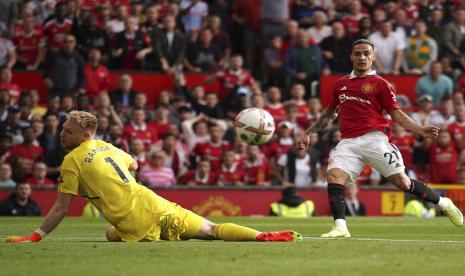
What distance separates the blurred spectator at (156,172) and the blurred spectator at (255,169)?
150 cm

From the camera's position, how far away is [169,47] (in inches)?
979

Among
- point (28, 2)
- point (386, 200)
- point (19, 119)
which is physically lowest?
point (386, 200)

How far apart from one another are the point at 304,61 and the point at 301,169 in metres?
3.26

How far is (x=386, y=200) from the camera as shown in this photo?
22.7 metres

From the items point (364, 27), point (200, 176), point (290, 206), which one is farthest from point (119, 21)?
point (290, 206)

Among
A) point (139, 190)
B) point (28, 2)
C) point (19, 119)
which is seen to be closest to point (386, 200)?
point (19, 119)

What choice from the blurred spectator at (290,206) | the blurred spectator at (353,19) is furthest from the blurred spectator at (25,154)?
the blurred spectator at (353,19)

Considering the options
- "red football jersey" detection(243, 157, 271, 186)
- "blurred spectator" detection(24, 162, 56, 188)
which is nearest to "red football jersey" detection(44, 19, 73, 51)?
"blurred spectator" detection(24, 162, 56, 188)

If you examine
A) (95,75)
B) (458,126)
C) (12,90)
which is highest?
(95,75)

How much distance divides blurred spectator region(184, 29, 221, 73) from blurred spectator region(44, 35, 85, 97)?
2790 mm

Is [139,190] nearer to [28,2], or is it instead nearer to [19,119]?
[19,119]

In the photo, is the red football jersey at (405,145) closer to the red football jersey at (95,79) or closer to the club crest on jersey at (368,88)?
the red football jersey at (95,79)

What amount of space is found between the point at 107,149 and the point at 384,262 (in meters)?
3.10

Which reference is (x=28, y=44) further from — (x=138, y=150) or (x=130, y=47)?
(x=138, y=150)
